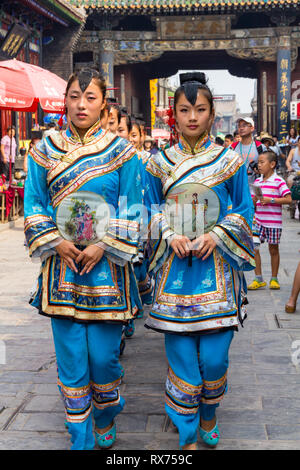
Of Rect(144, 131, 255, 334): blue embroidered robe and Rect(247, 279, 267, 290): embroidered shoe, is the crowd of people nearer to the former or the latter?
Rect(144, 131, 255, 334): blue embroidered robe

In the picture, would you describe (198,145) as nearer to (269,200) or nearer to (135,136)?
(135,136)

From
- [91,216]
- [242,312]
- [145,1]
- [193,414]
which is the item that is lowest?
[193,414]

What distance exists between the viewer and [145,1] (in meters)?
19.7

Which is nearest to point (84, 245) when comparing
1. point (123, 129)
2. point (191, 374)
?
point (191, 374)

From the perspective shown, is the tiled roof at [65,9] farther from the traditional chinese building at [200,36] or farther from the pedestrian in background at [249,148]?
the pedestrian in background at [249,148]

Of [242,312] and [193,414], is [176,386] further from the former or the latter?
[242,312]

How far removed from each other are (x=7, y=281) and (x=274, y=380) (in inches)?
153

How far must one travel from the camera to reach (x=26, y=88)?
10.0 m

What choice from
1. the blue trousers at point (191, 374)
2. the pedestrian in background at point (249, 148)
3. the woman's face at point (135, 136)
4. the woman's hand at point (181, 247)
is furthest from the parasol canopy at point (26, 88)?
the blue trousers at point (191, 374)

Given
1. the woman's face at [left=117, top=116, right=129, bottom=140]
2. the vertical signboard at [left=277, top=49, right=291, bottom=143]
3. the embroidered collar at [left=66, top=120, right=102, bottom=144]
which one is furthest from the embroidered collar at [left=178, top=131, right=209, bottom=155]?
the vertical signboard at [left=277, top=49, right=291, bottom=143]

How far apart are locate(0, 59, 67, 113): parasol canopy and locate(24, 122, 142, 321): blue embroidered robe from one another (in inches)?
268

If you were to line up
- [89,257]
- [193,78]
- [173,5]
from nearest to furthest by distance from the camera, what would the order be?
[89,257]
[193,78]
[173,5]

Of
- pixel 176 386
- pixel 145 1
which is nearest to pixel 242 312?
pixel 176 386

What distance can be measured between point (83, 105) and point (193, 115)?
506 mm
